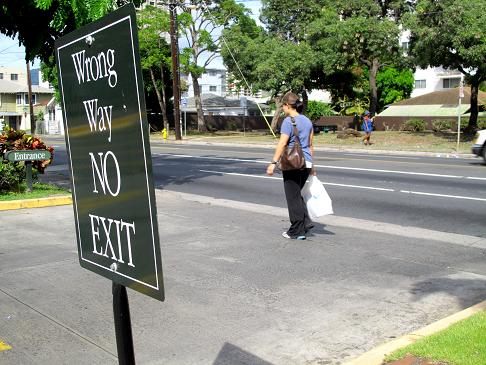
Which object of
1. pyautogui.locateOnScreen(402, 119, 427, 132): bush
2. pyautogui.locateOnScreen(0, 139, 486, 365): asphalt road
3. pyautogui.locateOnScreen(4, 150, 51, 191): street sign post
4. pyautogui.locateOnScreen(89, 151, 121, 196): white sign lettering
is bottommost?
pyautogui.locateOnScreen(402, 119, 427, 132): bush

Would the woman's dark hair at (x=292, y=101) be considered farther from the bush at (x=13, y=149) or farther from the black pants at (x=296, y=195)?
the bush at (x=13, y=149)

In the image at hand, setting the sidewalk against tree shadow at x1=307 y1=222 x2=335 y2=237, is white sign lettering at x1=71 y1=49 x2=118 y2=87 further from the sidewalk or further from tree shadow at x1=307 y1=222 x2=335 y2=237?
tree shadow at x1=307 y1=222 x2=335 y2=237

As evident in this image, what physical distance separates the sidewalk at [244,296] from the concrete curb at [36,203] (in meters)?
1.84

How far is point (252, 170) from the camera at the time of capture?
18.1 metres

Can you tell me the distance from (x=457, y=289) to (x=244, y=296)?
83.6 inches

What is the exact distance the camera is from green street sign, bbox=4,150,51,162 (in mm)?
11336

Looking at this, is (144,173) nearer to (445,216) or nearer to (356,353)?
(356,353)

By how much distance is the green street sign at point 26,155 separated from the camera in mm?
11336

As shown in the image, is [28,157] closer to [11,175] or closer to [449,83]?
[11,175]

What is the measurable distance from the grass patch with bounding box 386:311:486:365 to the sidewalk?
0.42 m

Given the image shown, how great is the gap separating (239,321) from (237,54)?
135 feet

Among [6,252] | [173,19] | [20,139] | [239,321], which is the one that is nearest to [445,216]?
[239,321]

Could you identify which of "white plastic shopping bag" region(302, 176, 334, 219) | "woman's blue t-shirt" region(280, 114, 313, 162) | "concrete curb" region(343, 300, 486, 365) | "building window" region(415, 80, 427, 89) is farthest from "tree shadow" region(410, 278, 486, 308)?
"building window" region(415, 80, 427, 89)

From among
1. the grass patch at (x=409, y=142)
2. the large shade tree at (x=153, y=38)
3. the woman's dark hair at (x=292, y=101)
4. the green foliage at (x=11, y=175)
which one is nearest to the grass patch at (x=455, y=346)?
the woman's dark hair at (x=292, y=101)
